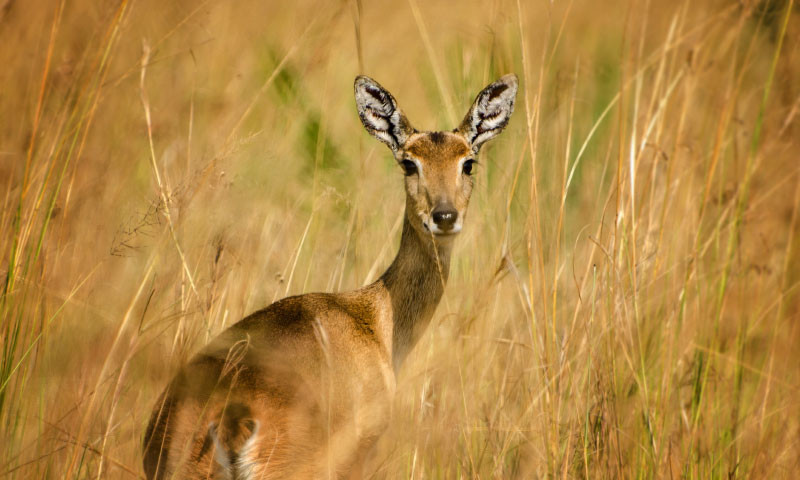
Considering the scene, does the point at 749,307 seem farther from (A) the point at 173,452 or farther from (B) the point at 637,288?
(A) the point at 173,452

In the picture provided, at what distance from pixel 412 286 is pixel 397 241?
1.29m

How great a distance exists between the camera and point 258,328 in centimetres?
392

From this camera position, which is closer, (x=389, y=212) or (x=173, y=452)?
(x=173, y=452)

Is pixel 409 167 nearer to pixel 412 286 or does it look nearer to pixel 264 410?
pixel 412 286

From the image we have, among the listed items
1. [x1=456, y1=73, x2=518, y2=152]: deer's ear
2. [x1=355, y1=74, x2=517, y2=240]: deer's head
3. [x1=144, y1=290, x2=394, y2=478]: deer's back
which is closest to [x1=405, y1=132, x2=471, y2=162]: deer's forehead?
[x1=355, y1=74, x2=517, y2=240]: deer's head

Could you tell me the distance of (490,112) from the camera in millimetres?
5156

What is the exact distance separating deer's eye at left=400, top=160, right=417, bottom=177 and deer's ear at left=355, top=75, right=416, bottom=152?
0.72ft

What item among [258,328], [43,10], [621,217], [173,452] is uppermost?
[43,10]

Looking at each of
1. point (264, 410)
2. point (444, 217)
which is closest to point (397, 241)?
point (444, 217)

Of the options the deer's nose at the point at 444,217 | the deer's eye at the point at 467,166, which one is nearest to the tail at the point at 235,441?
the deer's nose at the point at 444,217

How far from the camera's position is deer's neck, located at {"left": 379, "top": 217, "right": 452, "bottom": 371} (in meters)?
4.90

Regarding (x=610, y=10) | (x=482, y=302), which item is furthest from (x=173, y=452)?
(x=610, y=10)

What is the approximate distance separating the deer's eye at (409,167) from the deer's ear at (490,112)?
0.40 metres

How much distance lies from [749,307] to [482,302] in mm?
2065
